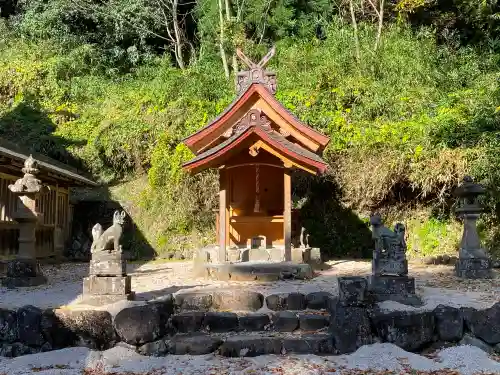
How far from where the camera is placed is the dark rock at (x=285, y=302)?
7559 mm

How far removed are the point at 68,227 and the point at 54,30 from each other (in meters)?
11.1

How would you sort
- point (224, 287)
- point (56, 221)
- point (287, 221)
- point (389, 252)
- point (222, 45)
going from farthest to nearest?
point (222, 45) < point (56, 221) < point (287, 221) < point (224, 287) < point (389, 252)

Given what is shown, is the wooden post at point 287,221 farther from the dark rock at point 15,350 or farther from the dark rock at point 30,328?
the dark rock at point 15,350

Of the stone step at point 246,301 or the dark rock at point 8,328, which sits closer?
the dark rock at point 8,328

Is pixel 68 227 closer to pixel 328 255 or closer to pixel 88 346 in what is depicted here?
pixel 328 255

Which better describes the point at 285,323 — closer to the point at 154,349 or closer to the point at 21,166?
the point at 154,349

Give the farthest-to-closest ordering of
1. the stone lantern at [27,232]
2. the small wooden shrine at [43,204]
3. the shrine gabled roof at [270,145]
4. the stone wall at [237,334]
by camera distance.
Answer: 1. the small wooden shrine at [43,204]
2. the shrine gabled roof at [270,145]
3. the stone lantern at [27,232]
4. the stone wall at [237,334]

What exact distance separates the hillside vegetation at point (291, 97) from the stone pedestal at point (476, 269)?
3.86m

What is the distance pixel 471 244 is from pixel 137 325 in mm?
7582

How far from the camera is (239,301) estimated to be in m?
7.58

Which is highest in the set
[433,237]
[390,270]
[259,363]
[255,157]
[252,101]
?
[252,101]

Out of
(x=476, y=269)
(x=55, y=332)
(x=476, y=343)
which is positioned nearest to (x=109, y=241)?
(x=55, y=332)

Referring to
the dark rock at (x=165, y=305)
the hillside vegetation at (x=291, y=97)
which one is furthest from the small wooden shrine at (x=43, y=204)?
the dark rock at (x=165, y=305)

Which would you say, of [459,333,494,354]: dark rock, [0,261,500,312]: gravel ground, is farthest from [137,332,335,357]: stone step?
[459,333,494,354]: dark rock
